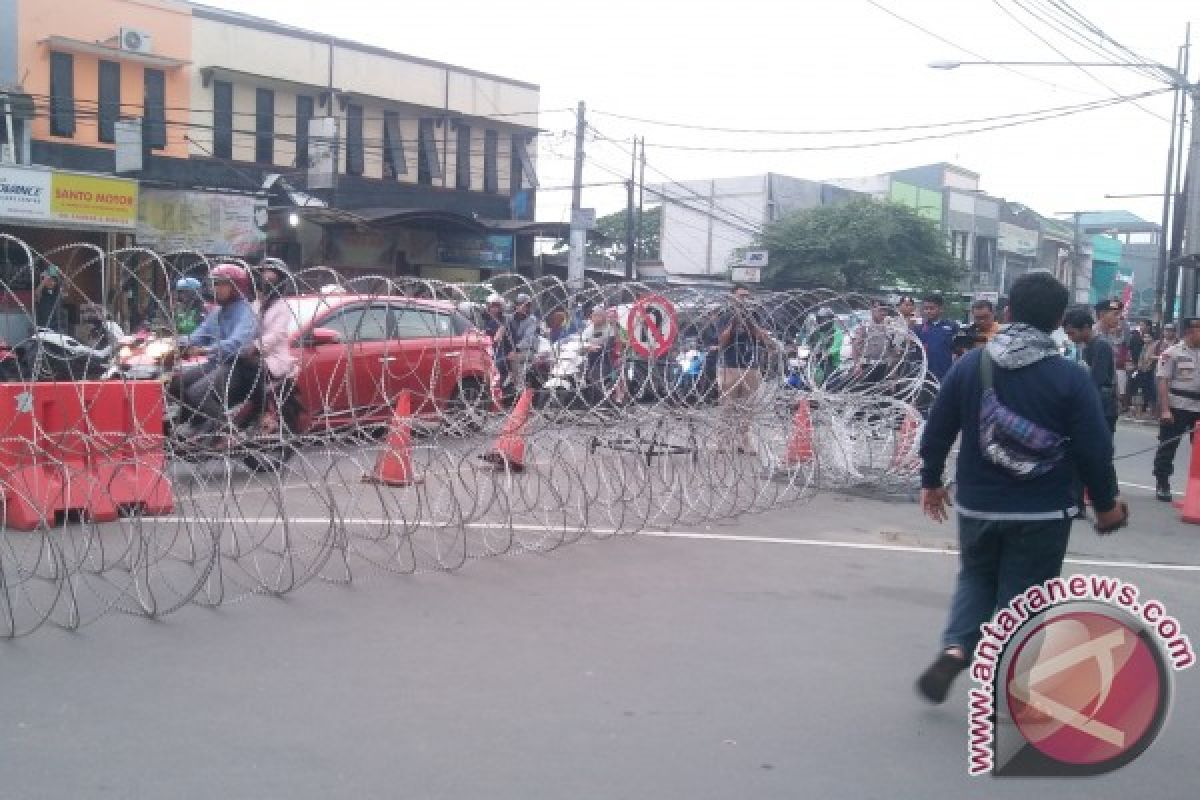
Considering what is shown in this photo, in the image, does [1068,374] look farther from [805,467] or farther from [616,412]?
[805,467]

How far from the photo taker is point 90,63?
24.8 meters

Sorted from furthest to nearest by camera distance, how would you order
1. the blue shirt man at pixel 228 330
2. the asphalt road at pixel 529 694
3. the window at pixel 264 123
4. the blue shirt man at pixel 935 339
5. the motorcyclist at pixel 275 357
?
the window at pixel 264 123 < the blue shirt man at pixel 935 339 < the motorcyclist at pixel 275 357 < the blue shirt man at pixel 228 330 < the asphalt road at pixel 529 694

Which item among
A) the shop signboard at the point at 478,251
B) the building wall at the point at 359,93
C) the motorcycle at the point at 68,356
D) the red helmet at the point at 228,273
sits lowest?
the motorcycle at the point at 68,356

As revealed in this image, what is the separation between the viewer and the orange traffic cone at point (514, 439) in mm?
7421

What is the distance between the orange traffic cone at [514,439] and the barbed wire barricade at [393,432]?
4cm

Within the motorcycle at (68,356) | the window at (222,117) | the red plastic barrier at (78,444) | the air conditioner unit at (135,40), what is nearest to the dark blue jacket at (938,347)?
the red plastic barrier at (78,444)

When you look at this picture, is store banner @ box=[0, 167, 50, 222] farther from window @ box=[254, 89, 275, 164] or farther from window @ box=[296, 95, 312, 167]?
window @ box=[296, 95, 312, 167]

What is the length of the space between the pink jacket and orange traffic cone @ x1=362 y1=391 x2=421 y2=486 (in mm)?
1083

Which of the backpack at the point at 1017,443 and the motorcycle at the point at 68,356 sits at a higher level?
the backpack at the point at 1017,443

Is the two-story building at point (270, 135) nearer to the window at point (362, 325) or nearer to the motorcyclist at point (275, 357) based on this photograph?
the window at point (362, 325)

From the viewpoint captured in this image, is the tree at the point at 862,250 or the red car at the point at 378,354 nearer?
the red car at the point at 378,354

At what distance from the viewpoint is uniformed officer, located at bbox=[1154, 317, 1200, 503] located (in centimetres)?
1024

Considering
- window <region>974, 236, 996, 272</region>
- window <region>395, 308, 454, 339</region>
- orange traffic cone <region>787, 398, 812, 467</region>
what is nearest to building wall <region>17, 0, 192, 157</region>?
window <region>395, 308, 454, 339</region>

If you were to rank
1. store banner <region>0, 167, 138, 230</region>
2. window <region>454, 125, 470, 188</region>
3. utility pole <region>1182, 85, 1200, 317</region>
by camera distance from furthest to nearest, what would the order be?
window <region>454, 125, 470, 188</region> < utility pole <region>1182, 85, 1200, 317</region> < store banner <region>0, 167, 138, 230</region>
